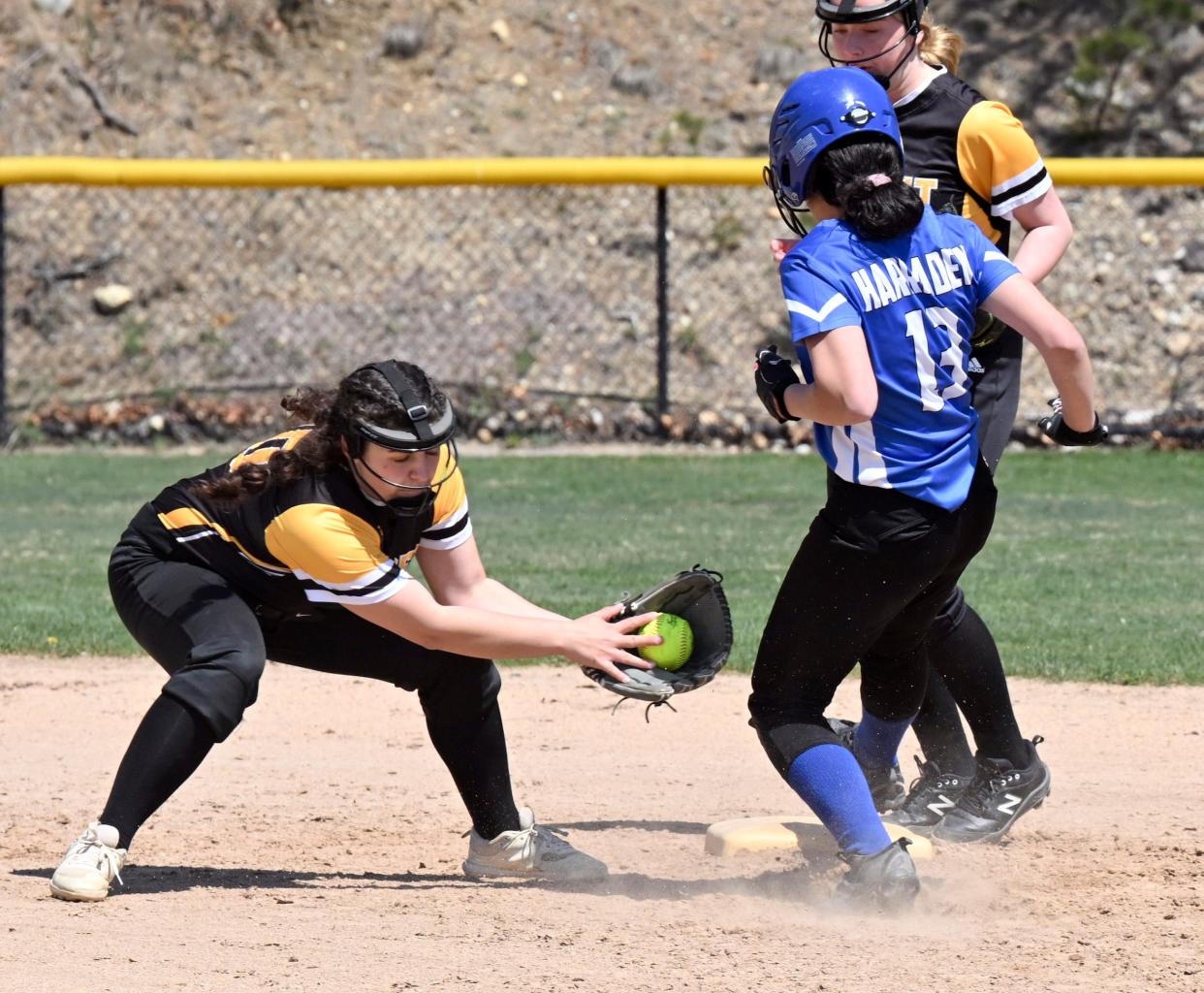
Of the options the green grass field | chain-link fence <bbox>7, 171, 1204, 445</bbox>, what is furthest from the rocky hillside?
the green grass field

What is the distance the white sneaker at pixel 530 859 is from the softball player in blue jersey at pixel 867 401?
663mm

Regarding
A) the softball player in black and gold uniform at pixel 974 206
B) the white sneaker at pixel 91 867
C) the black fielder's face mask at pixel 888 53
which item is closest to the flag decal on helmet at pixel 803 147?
the softball player in black and gold uniform at pixel 974 206

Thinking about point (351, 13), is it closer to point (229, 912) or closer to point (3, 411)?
point (3, 411)

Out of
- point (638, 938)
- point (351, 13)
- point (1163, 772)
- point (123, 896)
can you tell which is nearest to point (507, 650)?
point (638, 938)

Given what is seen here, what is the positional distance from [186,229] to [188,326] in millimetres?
939

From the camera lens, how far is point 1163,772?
5.27 meters

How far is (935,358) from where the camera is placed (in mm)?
3623

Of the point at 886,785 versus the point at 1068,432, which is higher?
the point at 1068,432

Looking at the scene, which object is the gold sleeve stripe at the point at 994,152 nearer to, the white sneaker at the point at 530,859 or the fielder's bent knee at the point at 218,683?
the white sneaker at the point at 530,859

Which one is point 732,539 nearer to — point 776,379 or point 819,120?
point 776,379

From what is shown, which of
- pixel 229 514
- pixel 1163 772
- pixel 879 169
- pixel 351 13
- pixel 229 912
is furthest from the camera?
pixel 351 13

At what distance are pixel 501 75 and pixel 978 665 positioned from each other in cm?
1209

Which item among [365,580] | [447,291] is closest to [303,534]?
[365,580]

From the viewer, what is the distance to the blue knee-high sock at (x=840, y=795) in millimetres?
3764
